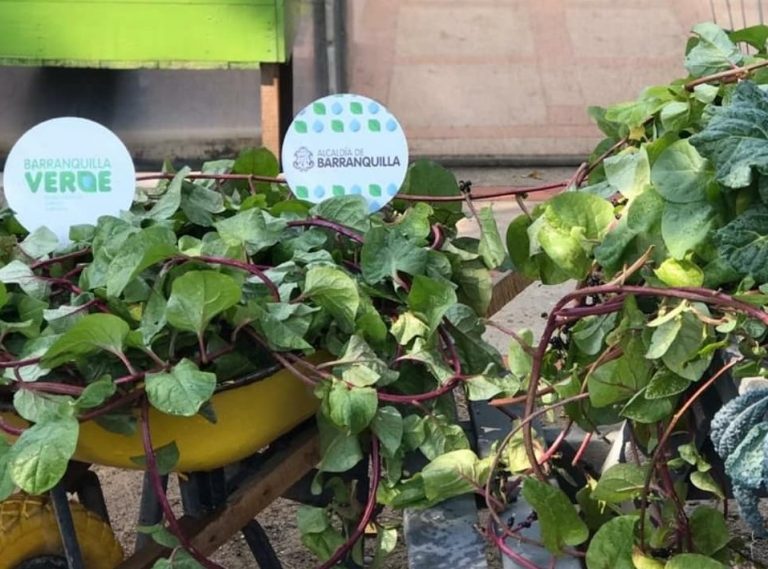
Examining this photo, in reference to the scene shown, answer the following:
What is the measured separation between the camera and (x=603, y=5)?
3.96 meters

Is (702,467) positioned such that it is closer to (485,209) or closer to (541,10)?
(485,209)

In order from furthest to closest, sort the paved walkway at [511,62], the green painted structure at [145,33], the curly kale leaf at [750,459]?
1. the paved walkway at [511,62]
2. the green painted structure at [145,33]
3. the curly kale leaf at [750,459]

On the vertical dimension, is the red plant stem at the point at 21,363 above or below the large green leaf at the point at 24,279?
below

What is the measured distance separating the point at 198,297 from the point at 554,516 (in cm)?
39

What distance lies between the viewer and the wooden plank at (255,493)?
1.23 meters

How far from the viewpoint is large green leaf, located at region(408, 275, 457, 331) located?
1145 millimetres

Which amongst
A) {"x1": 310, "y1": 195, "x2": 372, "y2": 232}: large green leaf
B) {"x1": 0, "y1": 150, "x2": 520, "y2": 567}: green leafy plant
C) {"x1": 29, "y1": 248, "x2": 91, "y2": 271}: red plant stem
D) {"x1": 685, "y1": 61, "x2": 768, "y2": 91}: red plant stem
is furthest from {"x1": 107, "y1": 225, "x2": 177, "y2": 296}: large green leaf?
{"x1": 685, "y1": 61, "x2": 768, "y2": 91}: red plant stem

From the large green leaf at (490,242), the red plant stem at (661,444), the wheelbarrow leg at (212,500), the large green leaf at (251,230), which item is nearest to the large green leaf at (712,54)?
the large green leaf at (490,242)

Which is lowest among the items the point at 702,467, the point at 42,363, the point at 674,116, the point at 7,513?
the point at 7,513

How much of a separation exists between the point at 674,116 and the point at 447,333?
325mm

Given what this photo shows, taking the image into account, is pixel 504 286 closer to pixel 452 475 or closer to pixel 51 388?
pixel 452 475

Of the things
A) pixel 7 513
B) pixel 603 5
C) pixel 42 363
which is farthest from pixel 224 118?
pixel 42 363

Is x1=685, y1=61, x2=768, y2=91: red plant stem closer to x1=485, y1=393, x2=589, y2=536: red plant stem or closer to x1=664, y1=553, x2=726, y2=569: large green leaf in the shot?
x1=485, y1=393, x2=589, y2=536: red plant stem

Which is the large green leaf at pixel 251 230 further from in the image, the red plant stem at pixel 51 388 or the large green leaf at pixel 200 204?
the red plant stem at pixel 51 388
